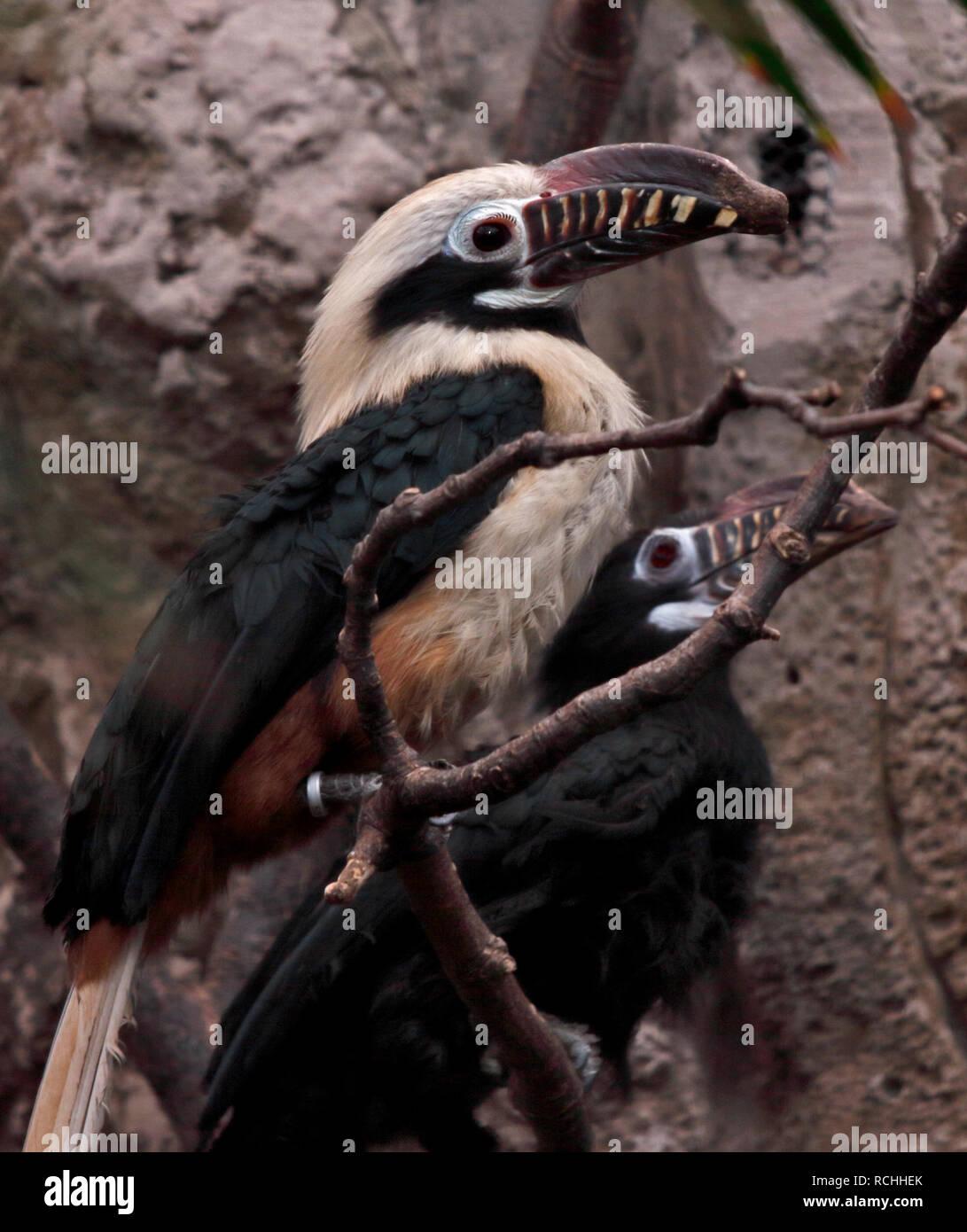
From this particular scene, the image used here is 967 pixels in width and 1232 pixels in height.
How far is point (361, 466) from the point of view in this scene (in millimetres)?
3016

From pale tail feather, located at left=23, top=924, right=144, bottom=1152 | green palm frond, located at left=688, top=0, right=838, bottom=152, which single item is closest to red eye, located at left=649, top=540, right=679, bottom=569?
pale tail feather, located at left=23, top=924, right=144, bottom=1152

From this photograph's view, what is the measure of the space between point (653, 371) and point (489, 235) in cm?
204

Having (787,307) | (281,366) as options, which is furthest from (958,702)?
(281,366)

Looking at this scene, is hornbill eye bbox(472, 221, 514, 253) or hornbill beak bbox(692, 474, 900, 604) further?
hornbill beak bbox(692, 474, 900, 604)

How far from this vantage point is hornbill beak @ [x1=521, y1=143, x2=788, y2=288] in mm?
3025

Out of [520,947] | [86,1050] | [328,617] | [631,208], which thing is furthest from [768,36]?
[520,947]

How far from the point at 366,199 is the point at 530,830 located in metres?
2.64

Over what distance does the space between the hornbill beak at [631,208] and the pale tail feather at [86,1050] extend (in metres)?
1.91

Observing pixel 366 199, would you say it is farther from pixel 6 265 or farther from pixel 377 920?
pixel 377 920

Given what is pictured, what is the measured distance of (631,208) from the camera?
317 centimetres

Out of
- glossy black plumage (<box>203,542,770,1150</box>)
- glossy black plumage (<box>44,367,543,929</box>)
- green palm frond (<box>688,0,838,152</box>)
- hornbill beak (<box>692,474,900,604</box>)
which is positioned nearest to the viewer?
green palm frond (<box>688,0,838,152</box>)

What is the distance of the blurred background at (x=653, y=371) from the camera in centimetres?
457

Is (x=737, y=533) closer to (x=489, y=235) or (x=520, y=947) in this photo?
(x=489, y=235)

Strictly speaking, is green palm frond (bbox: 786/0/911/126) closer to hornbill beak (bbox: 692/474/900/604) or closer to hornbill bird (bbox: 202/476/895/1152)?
hornbill bird (bbox: 202/476/895/1152)
